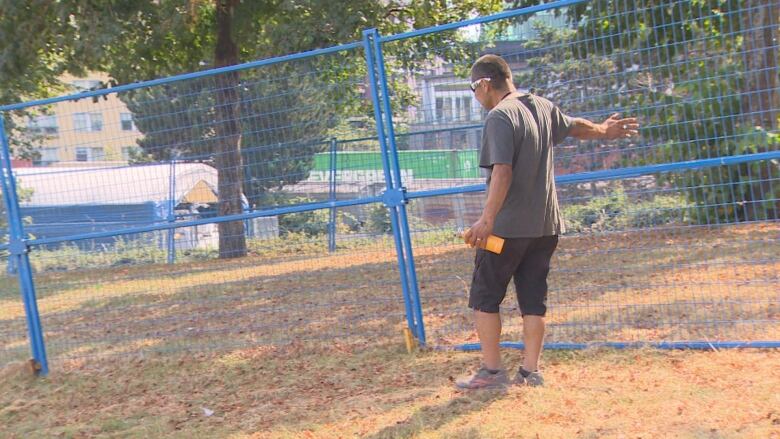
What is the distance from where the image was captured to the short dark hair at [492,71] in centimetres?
445

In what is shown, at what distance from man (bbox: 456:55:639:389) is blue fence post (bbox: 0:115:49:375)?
146 inches

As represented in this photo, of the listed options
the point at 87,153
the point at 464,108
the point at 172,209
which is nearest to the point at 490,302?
the point at 464,108

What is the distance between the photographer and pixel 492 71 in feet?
14.6

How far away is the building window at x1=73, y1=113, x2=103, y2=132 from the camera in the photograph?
6619 mm

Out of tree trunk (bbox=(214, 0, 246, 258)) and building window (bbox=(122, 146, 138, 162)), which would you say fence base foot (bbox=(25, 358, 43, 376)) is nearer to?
tree trunk (bbox=(214, 0, 246, 258))

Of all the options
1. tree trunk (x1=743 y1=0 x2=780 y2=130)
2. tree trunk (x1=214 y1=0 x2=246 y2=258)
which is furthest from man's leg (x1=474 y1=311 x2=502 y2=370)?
tree trunk (x1=214 y1=0 x2=246 y2=258)

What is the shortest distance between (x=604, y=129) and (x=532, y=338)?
4.63ft

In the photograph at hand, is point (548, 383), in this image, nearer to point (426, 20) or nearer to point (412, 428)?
point (412, 428)

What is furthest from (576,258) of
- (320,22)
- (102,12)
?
(102,12)

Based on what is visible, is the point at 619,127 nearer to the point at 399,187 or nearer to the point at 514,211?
the point at 514,211

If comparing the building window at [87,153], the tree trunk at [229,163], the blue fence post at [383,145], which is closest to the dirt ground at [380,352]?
the tree trunk at [229,163]

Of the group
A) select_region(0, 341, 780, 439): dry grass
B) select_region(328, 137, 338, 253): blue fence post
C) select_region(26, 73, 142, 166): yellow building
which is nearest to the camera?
select_region(0, 341, 780, 439): dry grass

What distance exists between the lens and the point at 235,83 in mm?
6367

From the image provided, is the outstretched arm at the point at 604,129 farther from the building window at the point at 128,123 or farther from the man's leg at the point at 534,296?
the building window at the point at 128,123
